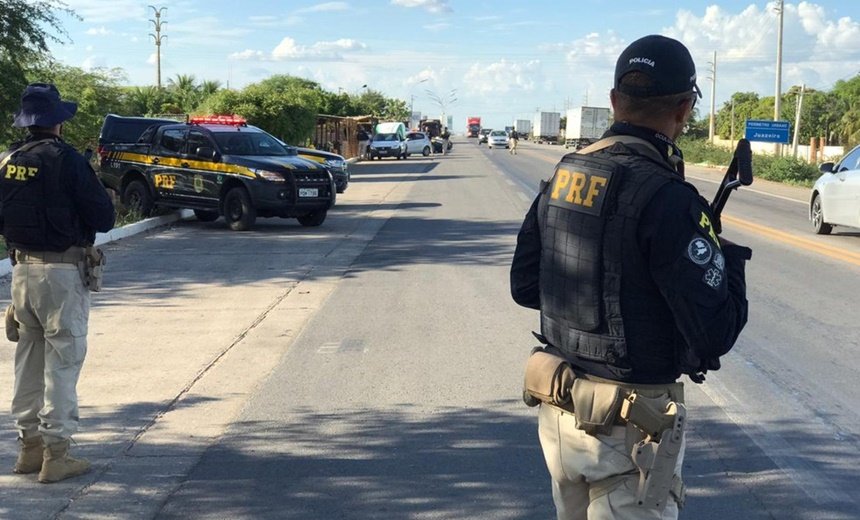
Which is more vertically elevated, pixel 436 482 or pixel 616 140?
pixel 616 140

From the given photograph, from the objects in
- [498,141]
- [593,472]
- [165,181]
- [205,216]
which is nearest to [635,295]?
[593,472]

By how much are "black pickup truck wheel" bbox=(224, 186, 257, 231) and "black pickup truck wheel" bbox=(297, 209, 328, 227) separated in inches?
44.5

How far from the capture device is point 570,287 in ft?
8.78

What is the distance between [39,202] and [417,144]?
5449 cm

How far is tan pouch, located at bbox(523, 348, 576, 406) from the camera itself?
8.71 ft

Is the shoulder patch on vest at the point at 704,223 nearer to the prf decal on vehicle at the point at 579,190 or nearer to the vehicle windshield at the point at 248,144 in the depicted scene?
the prf decal on vehicle at the point at 579,190

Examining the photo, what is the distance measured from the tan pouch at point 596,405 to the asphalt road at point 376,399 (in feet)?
6.89

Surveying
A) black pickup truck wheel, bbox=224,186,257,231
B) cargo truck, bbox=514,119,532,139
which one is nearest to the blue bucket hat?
black pickup truck wheel, bbox=224,186,257,231

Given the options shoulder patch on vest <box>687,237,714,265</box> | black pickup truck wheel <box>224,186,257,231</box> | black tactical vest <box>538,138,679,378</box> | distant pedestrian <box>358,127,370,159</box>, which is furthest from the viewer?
distant pedestrian <box>358,127,370,159</box>

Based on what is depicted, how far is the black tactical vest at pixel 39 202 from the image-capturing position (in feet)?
16.3

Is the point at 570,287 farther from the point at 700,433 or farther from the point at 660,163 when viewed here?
the point at 700,433

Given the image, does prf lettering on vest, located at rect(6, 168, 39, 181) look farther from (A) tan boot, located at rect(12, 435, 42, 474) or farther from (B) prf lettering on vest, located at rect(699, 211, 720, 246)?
(B) prf lettering on vest, located at rect(699, 211, 720, 246)

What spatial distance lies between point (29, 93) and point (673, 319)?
3.83 metres

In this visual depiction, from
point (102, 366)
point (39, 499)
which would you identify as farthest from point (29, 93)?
point (102, 366)
